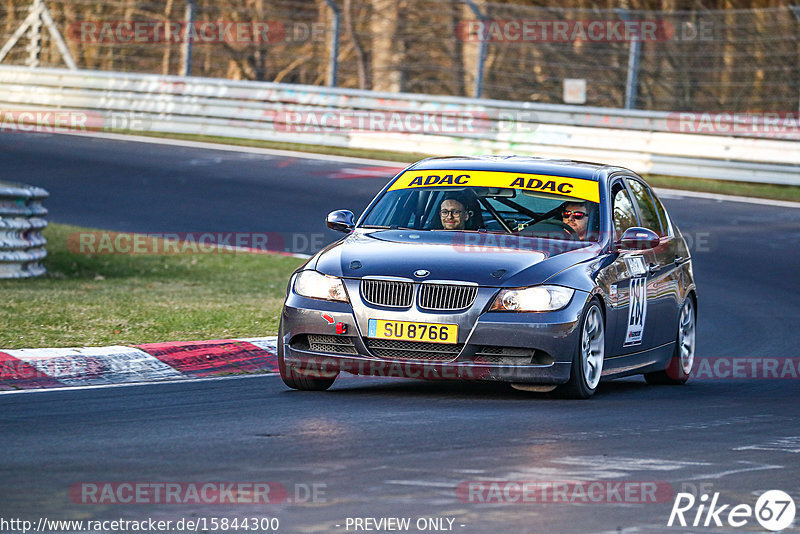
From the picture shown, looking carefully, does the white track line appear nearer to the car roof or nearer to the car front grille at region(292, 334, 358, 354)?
the car roof

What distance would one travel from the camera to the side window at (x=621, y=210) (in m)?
10.0

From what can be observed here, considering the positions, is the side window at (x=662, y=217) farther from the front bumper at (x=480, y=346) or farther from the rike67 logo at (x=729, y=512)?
the rike67 logo at (x=729, y=512)

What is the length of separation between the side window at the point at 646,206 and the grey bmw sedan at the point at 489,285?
7.8 inches

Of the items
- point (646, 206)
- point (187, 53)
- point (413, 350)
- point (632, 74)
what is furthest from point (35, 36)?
point (413, 350)

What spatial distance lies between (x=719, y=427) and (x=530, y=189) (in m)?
2.42

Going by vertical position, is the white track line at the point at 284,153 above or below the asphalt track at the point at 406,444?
below

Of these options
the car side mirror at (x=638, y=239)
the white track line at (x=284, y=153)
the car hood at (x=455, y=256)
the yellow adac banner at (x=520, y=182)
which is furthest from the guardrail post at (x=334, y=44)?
the car hood at (x=455, y=256)

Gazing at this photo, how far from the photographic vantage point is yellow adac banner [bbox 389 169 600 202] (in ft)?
32.4

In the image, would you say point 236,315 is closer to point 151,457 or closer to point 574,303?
point 574,303

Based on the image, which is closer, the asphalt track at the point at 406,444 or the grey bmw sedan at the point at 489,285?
the asphalt track at the point at 406,444

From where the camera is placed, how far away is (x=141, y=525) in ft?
17.4

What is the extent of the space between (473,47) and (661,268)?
1926 cm

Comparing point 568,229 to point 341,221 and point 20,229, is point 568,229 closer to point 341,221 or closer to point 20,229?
point 341,221

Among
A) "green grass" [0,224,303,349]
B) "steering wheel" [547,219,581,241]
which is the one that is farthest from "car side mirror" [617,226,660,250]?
"green grass" [0,224,303,349]
